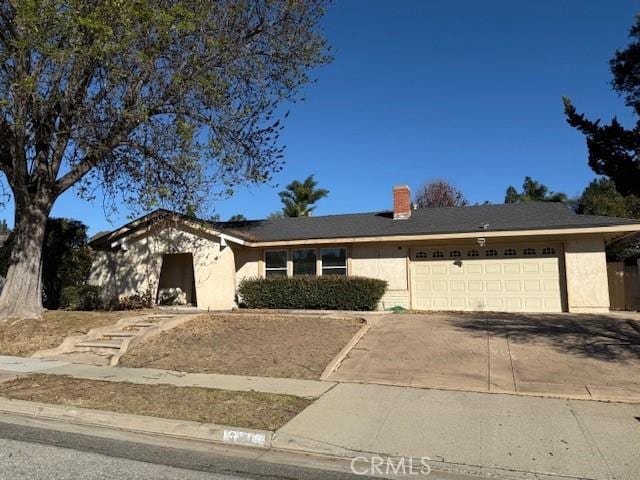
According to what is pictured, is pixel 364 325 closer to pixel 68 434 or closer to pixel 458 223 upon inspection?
pixel 458 223

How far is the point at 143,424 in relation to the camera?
21.5 feet

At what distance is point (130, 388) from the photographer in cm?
830

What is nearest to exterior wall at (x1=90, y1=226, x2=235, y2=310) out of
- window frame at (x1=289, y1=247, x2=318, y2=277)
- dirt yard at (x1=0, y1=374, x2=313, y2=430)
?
window frame at (x1=289, y1=247, x2=318, y2=277)

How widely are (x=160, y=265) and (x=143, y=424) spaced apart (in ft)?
43.7

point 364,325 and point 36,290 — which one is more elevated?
point 36,290

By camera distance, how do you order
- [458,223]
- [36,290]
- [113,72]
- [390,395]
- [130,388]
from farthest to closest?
[458,223] → [36,290] → [113,72] → [130,388] → [390,395]

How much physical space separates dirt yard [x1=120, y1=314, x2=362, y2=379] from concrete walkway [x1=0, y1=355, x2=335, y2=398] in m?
0.36

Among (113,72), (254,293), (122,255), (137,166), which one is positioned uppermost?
(113,72)

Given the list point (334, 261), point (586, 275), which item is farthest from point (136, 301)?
point (586, 275)

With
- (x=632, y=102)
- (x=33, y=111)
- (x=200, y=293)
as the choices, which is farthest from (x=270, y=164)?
(x=632, y=102)

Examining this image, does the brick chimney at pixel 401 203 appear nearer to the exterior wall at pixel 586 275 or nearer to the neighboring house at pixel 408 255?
the neighboring house at pixel 408 255

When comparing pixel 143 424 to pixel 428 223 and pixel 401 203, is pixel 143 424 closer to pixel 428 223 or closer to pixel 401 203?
pixel 428 223

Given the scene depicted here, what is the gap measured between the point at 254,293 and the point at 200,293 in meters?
1.99

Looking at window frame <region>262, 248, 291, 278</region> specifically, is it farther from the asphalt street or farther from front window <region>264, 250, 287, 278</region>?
the asphalt street
